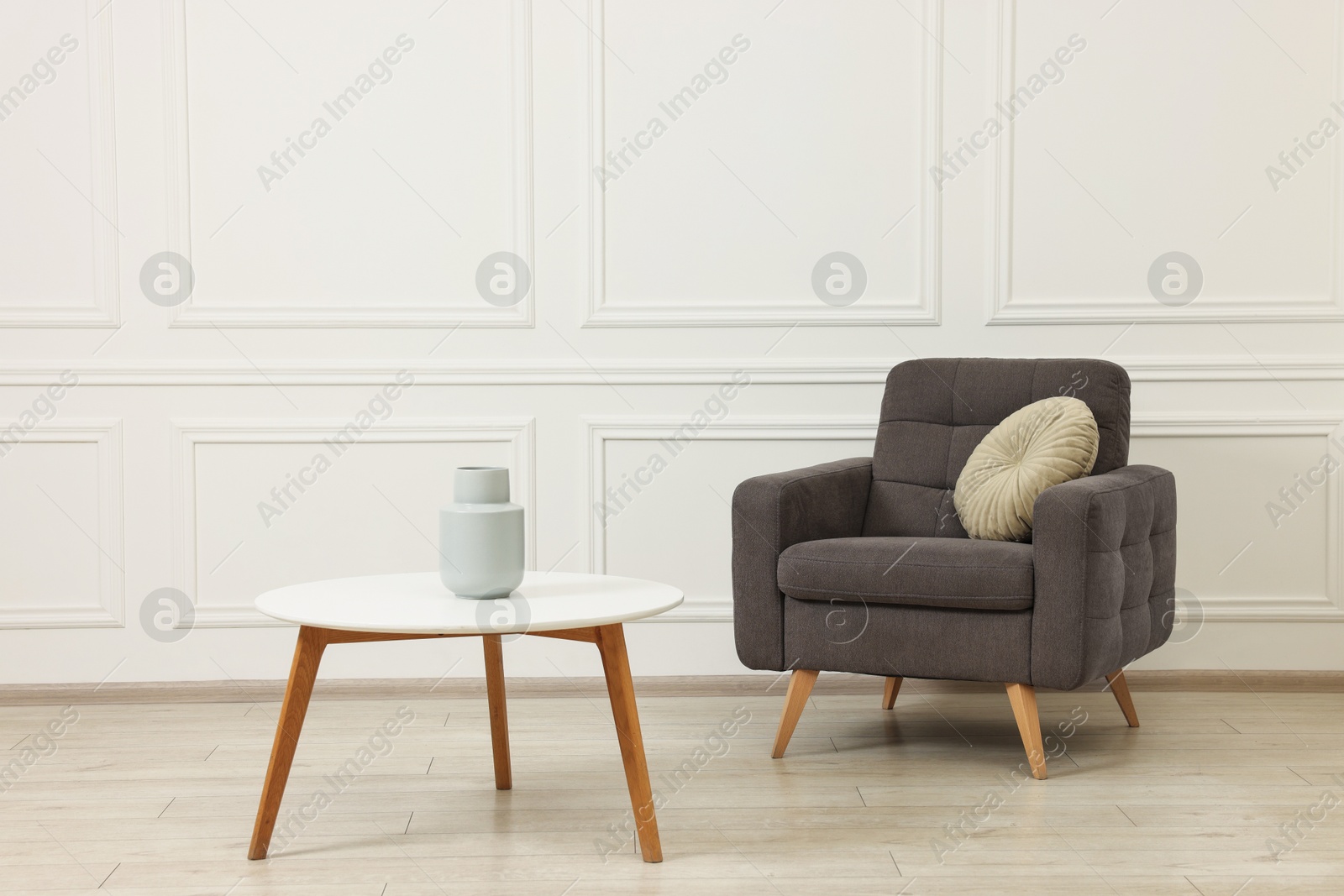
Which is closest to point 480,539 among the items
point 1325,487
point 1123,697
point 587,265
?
point 587,265

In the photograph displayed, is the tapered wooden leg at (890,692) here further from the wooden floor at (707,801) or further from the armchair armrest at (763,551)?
the armchair armrest at (763,551)

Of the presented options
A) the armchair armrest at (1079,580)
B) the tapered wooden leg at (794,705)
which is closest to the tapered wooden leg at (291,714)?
the tapered wooden leg at (794,705)

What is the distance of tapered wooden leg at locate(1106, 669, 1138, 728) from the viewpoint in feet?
8.76

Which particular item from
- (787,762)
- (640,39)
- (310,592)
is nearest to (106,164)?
(640,39)

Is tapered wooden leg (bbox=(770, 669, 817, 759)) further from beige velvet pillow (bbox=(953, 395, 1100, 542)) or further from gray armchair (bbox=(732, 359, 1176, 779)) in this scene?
beige velvet pillow (bbox=(953, 395, 1100, 542))

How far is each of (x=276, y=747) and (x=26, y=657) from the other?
5.31ft

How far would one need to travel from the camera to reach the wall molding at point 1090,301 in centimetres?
302

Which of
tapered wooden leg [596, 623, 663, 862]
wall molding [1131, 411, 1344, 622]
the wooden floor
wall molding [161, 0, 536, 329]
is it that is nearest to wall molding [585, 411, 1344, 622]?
wall molding [1131, 411, 1344, 622]

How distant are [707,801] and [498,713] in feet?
1.51

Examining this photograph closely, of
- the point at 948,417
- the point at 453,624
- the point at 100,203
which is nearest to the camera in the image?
the point at 453,624

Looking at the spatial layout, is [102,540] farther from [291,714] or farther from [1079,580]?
[1079,580]

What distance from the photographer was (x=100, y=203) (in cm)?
302

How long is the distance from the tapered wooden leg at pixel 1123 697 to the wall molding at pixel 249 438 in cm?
156

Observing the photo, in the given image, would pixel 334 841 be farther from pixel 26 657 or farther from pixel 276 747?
pixel 26 657
